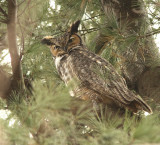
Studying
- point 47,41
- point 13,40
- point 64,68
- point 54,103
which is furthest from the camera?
point 47,41

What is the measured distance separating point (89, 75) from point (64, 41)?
16.1 inches

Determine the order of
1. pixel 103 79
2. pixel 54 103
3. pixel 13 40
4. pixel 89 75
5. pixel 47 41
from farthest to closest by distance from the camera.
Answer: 1. pixel 47 41
2. pixel 89 75
3. pixel 103 79
4. pixel 13 40
5. pixel 54 103

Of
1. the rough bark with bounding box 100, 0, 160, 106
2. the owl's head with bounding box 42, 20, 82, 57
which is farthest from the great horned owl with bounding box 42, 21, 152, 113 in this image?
the rough bark with bounding box 100, 0, 160, 106

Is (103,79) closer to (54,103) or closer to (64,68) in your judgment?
(64,68)

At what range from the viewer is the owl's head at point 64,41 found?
1900 millimetres

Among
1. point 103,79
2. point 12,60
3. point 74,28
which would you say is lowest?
point 103,79

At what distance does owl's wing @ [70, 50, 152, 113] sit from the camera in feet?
4.44

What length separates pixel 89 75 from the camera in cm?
166

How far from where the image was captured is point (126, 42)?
1413 millimetres

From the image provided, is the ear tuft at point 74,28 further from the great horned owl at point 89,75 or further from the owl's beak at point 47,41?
the owl's beak at point 47,41

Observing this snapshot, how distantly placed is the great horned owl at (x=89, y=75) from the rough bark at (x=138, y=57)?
216 millimetres

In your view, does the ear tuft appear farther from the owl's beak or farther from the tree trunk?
the tree trunk

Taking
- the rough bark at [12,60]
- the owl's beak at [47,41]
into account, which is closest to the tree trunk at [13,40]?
the rough bark at [12,60]

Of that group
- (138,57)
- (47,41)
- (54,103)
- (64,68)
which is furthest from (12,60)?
(138,57)
